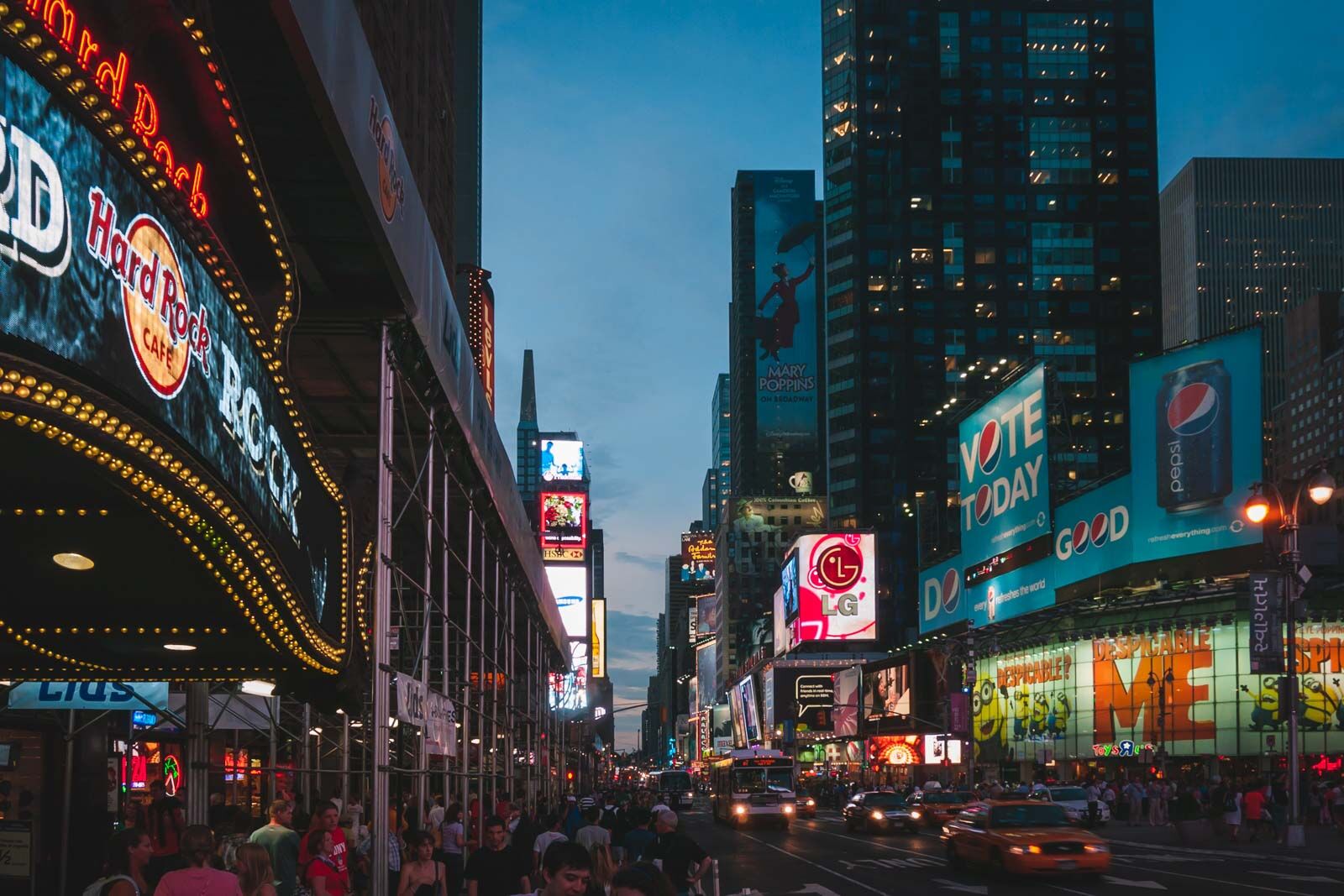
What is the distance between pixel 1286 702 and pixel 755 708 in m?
132

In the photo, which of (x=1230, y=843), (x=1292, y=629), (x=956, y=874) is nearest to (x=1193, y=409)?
(x=1230, y=843)

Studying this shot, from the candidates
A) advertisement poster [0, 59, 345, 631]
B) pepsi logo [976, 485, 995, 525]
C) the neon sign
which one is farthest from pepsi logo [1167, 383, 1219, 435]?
advertisement poster [0, 59, 345, 631]

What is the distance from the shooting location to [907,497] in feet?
537

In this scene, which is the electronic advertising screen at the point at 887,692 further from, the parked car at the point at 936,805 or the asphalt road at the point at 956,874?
the asphalt road at the point at 956,874

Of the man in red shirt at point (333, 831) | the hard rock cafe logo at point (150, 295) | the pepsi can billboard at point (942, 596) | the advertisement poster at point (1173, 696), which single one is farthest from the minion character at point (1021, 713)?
the hard rock cafe logo at point (150, 295)

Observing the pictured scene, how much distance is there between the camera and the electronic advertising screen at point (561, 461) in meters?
127

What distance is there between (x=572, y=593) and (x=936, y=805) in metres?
54.3

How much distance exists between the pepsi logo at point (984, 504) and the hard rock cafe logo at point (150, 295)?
78.3 meters

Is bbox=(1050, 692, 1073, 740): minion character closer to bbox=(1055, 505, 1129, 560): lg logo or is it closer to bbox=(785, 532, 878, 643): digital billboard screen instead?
bbox=(1055, 505, 1129, 560): lg logo

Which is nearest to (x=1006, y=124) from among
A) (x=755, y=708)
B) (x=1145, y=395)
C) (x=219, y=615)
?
(x=755, y=708)

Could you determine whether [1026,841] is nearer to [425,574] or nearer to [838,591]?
[425,574]

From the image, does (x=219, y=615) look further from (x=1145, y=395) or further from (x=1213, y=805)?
(x=1145, y=395)

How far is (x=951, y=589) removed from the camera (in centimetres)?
9688

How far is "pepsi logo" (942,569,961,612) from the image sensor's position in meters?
95.4
